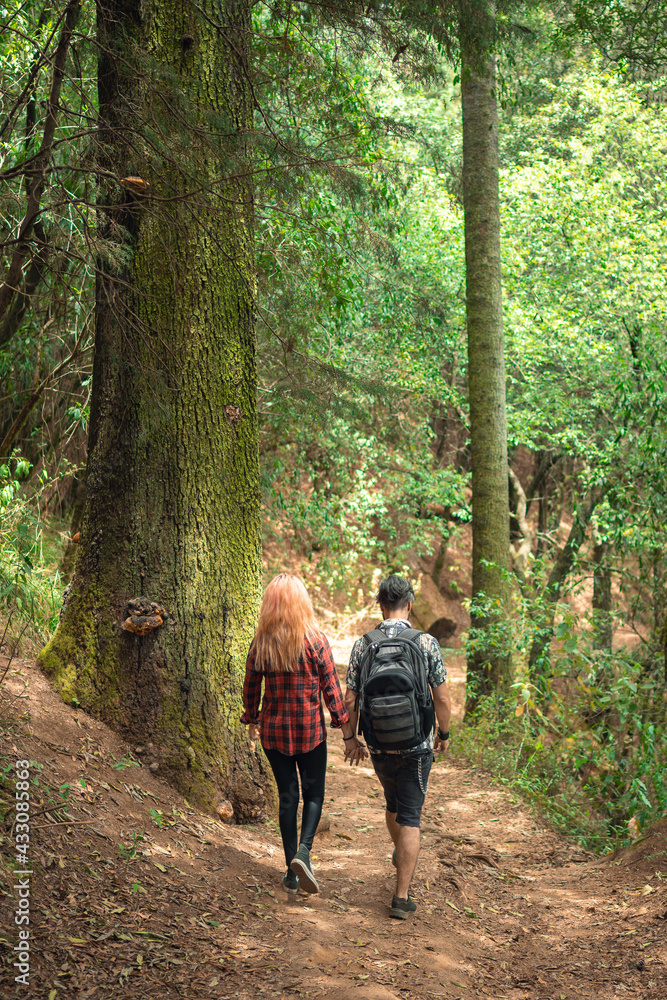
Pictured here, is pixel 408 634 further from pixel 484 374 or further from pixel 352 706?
pixel 484 374

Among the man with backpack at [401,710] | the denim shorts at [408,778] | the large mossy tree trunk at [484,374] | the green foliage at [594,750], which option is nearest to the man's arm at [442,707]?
the man with backpack at [401,710]

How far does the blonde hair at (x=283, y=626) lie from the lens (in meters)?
4.32

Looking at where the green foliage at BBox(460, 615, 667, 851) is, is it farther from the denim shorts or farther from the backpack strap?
the backpack strap

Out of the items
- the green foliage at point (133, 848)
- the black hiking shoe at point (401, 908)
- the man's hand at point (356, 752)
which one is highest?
the man's hand at point (356, 752)

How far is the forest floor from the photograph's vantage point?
328 centimetres

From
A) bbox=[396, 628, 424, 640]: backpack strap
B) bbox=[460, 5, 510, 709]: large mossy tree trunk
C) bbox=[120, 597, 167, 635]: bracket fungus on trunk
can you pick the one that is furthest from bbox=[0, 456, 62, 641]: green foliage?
bbox=[460, 5, 510, 709]: large mossy tree trunk

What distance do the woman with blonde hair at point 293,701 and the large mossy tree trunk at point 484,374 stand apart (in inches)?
194

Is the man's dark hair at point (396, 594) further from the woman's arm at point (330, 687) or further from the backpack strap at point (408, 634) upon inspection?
the woman's arm at point (330, 687)

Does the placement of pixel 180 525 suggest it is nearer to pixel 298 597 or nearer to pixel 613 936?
pixel 298 597

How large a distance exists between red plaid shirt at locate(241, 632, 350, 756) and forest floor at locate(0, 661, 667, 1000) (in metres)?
0.81

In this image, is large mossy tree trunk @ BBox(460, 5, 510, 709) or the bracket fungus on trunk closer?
the bracket fungus on trunk

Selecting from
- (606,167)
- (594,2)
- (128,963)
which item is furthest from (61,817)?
(606,167)

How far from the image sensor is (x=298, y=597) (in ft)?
14.3

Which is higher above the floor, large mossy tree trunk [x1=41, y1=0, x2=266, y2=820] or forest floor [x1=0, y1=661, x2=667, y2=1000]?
large mossy tree trunk [x1=41, y1=0, x2=266, y2=820]
